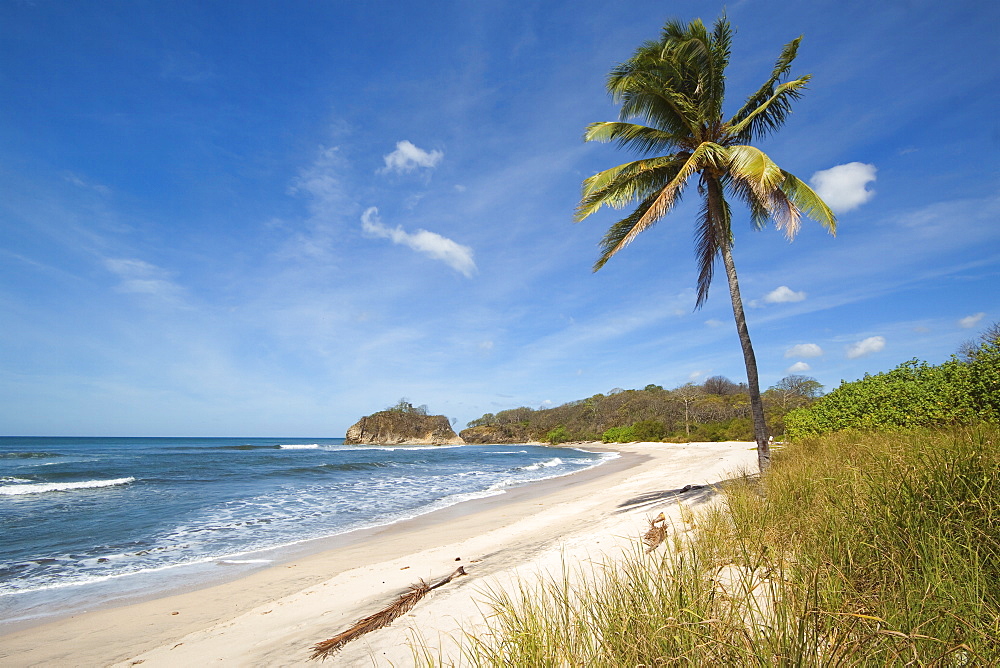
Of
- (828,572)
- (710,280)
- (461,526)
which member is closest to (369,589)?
(461,526)

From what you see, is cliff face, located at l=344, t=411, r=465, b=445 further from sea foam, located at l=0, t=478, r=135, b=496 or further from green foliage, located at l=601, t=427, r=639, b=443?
sea foam, located at l=0, t=478, r=135, b=496

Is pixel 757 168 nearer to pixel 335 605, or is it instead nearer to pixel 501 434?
pixel 335 605

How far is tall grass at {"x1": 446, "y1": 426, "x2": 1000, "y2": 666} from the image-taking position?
5.47ft

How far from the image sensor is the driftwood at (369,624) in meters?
3.74

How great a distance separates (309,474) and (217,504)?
9348mm

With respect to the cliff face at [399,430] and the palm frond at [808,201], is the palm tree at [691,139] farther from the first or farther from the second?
the cliff face at [399,430]

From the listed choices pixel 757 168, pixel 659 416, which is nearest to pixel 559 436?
pixel 659 416

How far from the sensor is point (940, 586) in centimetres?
210

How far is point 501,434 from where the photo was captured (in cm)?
9712

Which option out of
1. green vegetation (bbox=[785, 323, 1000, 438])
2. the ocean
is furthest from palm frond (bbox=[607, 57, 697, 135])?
the ocean

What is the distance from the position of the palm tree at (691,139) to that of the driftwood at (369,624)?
7.34m

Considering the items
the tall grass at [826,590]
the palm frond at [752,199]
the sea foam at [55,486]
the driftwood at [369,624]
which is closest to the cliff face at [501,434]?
the sea foam at [55,486]

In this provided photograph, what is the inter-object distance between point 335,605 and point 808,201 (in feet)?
35.8

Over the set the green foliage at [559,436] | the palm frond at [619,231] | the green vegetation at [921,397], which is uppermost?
the palm frond at [619,231]
